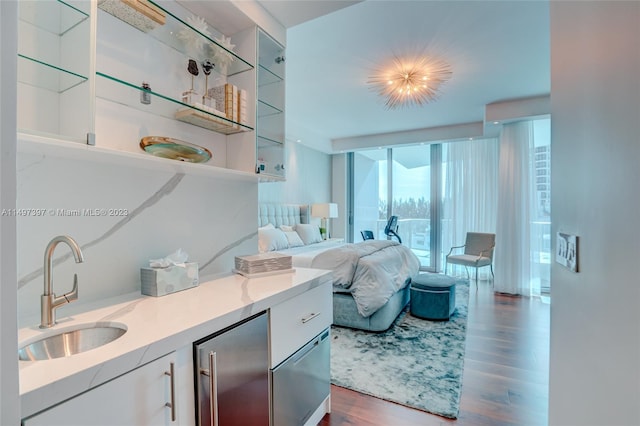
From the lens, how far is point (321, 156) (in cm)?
698

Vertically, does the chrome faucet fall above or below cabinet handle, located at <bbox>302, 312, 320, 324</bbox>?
above

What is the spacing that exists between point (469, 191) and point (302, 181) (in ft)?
10.6

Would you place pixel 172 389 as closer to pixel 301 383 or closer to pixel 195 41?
pixel 301 383

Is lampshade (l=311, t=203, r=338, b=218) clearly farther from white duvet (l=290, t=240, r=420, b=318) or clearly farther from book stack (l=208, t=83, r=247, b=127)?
book stack (l=208, t=83, r=247, b=127)

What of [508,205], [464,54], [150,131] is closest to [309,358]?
[150,131]

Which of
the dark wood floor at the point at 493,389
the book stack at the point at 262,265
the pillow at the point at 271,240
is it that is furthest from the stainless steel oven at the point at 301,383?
the pillow at the point at 271,240

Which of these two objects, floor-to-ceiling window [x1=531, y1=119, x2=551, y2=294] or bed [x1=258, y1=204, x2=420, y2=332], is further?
floor-to-ceiling window [x1=531, y1=119, x2=551, y2=294]

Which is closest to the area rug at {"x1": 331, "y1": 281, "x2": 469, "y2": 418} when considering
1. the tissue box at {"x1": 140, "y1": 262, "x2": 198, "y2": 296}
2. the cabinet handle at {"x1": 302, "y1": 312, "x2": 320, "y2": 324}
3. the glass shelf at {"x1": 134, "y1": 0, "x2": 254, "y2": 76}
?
the cabinet handle at {"x1": 302, "y1": 312, "x2": 320, "y2": 324}

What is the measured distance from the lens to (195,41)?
1.60 metres

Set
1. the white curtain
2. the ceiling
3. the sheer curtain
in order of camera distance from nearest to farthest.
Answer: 1. the ceiling
2. the white curtain
3. the sheer curtain

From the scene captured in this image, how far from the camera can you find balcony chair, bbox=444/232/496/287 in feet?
16.6

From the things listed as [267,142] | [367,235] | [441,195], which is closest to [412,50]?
[267,142]

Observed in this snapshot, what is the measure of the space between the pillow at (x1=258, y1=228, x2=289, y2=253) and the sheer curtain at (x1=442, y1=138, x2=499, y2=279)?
3.40m

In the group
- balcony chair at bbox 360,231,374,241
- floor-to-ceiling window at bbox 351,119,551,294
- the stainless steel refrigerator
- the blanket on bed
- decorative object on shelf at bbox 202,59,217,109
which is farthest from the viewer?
balcony chair at bbox 360,231,374,241
